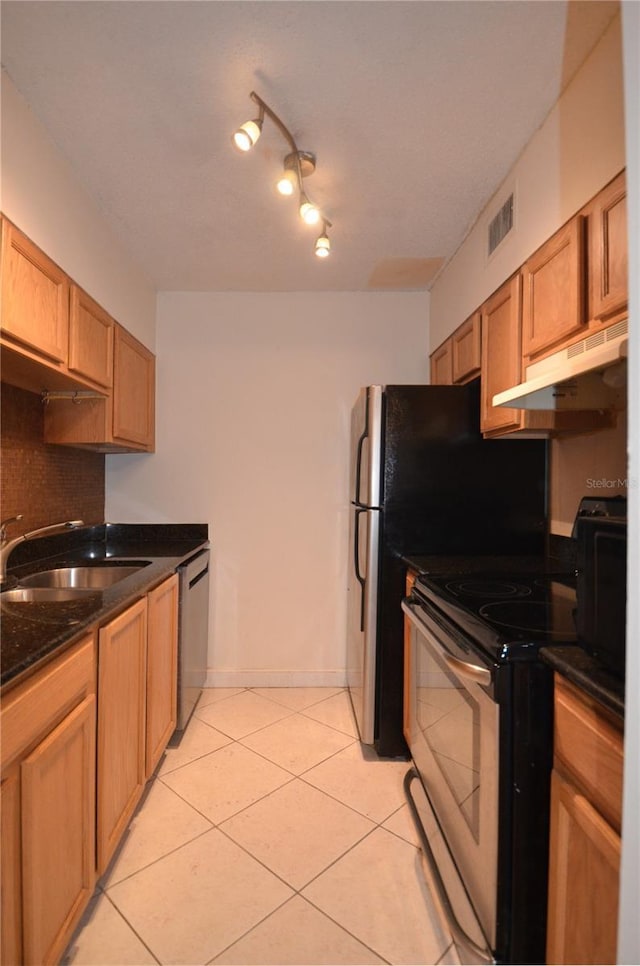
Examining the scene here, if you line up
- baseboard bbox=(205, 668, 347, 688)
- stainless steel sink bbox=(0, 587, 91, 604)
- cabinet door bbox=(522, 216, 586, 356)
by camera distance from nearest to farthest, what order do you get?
cabinet door bbox=(522, 216, 586, 356) → stainless steel sink bbox=(0, 587, 91, 604) → baseboard bbox=(205, 668, 347, 688)

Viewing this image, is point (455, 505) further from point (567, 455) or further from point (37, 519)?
point (37, 519)

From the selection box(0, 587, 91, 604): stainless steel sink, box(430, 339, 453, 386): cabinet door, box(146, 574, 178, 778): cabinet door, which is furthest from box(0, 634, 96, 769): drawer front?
box(430, 339, 453, 386): cabinet door

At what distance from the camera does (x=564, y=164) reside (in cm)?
131

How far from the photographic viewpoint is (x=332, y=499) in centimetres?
273

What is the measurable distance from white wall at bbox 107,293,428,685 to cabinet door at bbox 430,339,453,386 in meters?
0.13

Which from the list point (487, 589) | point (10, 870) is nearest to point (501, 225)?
point (487, 589)

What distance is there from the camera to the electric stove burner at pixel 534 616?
1035 mm

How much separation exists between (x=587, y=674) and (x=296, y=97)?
175cm

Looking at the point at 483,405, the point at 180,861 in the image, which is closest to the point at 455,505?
the point at 483,405

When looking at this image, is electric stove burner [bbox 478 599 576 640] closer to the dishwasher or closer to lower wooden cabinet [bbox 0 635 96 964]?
lower wooden cabinet [bbox 0 635 96 964]

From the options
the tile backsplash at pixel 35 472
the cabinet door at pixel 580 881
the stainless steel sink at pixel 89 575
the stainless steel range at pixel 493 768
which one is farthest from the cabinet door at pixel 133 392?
the cabinet door at pixel 580 881

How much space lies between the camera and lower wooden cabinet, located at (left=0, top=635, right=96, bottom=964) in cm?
83

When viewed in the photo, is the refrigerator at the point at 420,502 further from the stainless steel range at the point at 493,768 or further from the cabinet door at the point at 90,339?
the cabinet door at the point at 90,339

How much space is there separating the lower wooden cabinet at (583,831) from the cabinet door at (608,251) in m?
0.97
